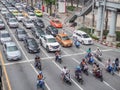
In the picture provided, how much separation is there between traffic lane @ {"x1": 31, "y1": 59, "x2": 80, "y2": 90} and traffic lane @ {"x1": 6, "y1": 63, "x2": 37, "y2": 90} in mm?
1514

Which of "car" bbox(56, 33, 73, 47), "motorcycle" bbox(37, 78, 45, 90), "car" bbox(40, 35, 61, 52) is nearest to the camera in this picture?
"motorcycle" bbox(37, 78, 45, 90)

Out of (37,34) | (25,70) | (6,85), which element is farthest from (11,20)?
(6,85)

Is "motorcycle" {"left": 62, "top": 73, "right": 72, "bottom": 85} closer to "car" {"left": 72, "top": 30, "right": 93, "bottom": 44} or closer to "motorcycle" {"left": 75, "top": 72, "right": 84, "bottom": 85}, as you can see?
"motorcycle" {"left": 75, "top": 72, "right": 84, "bottom": 85}

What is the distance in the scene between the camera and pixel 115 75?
99.5 feet

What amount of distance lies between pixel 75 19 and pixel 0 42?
78.3 ft

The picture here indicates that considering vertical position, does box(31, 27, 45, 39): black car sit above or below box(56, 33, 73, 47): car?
above

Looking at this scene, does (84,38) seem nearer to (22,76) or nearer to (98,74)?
(98,74)

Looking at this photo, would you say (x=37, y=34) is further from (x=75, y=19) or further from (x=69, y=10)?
(x=69, y=10)

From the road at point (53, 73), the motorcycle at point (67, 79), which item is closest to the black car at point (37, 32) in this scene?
the road at point (53, 73)

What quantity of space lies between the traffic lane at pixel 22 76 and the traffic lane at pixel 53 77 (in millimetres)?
1514

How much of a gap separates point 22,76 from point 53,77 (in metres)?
3.39

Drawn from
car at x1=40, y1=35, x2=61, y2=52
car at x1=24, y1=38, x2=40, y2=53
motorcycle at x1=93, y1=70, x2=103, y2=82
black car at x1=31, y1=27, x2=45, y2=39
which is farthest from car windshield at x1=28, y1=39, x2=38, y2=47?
motorcycle at x1=93, y1=70, x2=103, y2=82

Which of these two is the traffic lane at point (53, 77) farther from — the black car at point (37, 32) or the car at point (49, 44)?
the black car at point (37, 32)

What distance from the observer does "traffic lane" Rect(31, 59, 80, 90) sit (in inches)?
1042
